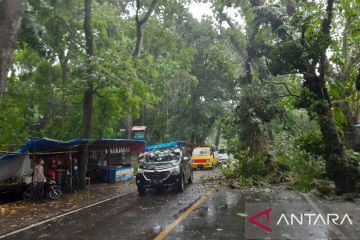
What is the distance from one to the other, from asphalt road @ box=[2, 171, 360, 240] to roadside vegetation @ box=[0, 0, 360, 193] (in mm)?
2839

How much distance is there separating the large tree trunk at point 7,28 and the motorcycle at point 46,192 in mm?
6044

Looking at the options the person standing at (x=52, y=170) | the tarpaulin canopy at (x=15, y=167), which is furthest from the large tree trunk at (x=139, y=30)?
the tarpaulin canopy at (x=15, y=167)

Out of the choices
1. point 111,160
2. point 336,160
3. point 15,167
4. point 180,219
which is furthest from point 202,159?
point 180,219

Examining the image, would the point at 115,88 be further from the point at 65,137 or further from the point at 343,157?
the point at 343,157

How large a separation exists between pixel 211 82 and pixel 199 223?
33847mm

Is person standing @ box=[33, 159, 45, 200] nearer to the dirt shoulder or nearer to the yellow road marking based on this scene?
the dirt shoulder

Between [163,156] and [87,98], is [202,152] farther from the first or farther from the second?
[163,156]

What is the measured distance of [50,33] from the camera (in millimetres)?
17766

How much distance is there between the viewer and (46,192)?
15.7m

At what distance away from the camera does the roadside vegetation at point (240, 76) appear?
13.0m

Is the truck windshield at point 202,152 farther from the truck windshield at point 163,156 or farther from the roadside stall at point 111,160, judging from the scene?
the truck windshield at point 163,156

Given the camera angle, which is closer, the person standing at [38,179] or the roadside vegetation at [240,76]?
the roadside vegetation at [240,76]

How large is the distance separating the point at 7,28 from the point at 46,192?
26.8ft

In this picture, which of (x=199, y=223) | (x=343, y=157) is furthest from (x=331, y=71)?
(x=199, y=223)
